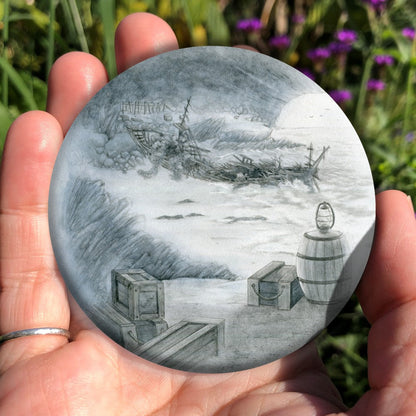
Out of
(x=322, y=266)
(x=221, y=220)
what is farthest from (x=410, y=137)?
(x=221, y=220)

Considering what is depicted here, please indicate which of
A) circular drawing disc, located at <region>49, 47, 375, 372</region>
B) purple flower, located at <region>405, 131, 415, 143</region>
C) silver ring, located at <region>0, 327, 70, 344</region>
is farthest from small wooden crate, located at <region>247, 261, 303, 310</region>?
purple flower, located at <region>405, 131, 415, 143</region>

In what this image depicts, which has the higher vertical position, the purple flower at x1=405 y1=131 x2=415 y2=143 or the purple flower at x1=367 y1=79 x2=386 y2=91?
the purple flower at x1=367 y1=79 x2=386 y2=91

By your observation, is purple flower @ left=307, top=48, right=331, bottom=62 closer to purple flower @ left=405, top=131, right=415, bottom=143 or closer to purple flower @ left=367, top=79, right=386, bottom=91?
purple flower @ left=367, top=79, right=386, bottom=91

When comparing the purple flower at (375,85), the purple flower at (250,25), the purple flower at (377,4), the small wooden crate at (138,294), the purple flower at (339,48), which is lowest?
the small wooden crate at (138,294)

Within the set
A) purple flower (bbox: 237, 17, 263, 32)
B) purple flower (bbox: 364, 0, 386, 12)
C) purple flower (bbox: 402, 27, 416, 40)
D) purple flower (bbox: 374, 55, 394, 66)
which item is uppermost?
purple flower (bbox: 364, 0, 386, 12)

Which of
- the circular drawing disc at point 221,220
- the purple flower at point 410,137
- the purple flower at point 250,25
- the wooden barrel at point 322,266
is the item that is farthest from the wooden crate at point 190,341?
the purple flower at point 250,25

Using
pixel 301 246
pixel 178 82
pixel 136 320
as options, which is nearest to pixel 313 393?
pixel 301 246

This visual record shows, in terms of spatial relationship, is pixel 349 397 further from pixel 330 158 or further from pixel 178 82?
pixel 178 82

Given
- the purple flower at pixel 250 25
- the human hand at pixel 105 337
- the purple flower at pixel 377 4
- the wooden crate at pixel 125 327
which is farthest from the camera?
the purple flower at pixel 250 25

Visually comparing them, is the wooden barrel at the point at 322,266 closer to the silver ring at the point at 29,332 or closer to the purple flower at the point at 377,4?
the silver ring at the point at 29,332
